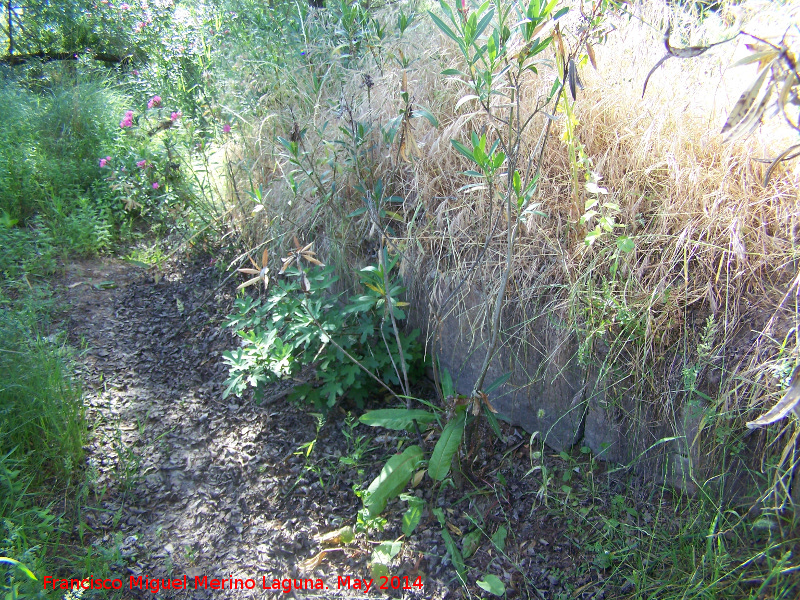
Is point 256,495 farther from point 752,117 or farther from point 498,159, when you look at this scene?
point 752,117

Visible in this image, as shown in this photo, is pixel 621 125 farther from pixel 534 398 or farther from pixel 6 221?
pixel 6 221

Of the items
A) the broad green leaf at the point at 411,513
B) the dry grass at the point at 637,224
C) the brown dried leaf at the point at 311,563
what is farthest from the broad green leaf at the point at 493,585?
the dry grass at the point at 637,224

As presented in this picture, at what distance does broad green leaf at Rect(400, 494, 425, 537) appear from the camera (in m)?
2.06

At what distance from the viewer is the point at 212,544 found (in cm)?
208

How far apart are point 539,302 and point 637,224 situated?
20.6 inches

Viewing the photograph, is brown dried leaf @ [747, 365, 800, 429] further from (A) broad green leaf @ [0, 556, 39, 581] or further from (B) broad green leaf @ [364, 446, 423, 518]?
(A) broad green leaf @ [0, 556, 39, 581]

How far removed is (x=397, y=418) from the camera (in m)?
2.21

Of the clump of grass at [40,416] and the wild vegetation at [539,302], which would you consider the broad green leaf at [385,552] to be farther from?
the clump of grass at [40,416]

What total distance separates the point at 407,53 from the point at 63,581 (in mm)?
3159

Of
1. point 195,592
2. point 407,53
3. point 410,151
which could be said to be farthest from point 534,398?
point 407,53

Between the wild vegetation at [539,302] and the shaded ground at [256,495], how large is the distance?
0.10 ft

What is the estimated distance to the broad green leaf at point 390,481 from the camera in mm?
2102

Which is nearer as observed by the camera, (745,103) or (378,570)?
(745,103)

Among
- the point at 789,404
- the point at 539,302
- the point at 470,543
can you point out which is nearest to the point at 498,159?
the point at 539,302
